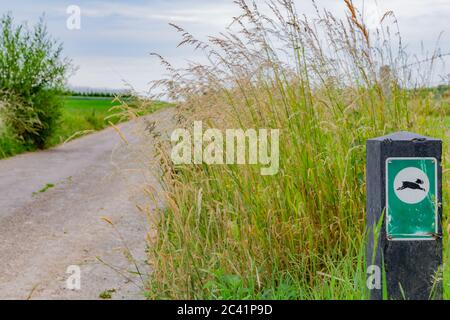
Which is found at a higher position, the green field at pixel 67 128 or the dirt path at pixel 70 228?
the green field at pixel 67 128

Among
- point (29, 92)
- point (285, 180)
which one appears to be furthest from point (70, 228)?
point (29, 92)

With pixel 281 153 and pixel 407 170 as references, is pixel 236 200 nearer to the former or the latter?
pixel 281 153

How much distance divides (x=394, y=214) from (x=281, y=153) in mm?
1590

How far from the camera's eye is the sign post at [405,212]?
3.64 meters

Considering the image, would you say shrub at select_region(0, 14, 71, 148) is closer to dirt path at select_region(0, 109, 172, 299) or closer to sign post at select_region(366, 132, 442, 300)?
dirt path at select_region(0, 109, 172, 299)

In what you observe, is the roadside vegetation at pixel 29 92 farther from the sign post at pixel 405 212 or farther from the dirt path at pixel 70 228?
the sign post at pixel 405 212

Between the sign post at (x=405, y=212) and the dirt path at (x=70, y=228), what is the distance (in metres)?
1.97

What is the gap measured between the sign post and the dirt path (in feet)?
6.46

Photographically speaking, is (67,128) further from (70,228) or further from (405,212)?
(405,212)

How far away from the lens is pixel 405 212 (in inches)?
144

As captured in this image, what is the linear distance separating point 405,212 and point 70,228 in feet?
16.6

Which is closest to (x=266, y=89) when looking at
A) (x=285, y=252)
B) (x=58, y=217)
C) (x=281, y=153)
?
(x=281, y=153)

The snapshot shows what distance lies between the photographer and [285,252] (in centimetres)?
482

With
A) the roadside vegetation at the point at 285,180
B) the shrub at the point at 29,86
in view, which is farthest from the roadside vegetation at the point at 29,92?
the roadside vegetation at the point at 285,180
